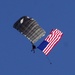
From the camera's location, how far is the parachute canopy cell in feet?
209

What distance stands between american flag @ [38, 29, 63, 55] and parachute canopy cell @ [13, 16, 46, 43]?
234 centimetres

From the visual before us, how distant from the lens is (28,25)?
64750 mm

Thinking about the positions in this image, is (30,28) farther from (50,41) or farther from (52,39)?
(52,39)

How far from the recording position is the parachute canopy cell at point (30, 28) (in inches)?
2505

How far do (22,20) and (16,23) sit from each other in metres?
0.94

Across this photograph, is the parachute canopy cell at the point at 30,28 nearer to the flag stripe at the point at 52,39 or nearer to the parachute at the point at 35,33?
the parachute at the point at 35,33

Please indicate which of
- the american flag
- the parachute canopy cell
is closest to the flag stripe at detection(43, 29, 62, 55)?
the american flag

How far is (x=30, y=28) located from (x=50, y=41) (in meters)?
3.89

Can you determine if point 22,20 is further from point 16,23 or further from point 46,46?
point 46,46

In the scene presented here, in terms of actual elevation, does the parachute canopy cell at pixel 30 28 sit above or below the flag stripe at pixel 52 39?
above

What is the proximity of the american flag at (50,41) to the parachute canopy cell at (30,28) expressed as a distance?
7.69ft

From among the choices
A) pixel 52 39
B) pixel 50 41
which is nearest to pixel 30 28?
pixel 50 41

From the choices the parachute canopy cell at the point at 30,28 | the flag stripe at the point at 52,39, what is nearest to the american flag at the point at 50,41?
the flag stripe at the point at 52,39

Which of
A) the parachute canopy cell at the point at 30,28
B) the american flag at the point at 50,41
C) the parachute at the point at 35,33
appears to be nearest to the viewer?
the parachute canopy cell at the point at 30,28
